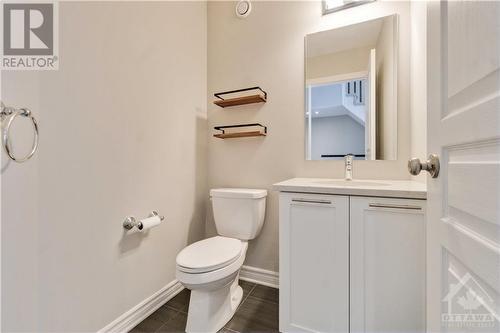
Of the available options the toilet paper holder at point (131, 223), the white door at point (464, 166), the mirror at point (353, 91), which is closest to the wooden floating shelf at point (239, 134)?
the mirror at point (353, 91)

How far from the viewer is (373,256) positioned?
109 centimetres

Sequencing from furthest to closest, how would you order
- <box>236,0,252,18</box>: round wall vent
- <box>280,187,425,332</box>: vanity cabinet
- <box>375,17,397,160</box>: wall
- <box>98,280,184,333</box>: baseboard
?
1. <box>236,0,252,18</box>: round wall vent
2. <box>375,17,397,160</box>: wall
3. <box>98,280,184,333</box>: baseboard
4. <box>280,187,425,332</box>: vanity cabinet

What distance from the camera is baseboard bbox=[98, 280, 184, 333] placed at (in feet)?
4.19

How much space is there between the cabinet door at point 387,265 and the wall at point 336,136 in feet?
2.05

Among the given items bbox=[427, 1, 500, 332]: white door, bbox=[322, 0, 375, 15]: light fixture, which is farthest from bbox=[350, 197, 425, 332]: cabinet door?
bbox=[322, 0, 375, 15]: light fixture

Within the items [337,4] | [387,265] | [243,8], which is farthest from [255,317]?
[243,8]

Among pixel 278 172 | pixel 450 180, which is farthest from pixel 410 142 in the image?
pixel 450 180

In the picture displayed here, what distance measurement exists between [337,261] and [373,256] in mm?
169

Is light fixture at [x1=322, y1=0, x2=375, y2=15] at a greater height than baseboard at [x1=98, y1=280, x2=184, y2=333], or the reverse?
light fixture at [x1=322, y1=0, x2=375, y2=15]

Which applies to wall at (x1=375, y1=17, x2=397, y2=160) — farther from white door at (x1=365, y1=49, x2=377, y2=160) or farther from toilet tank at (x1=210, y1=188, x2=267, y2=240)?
toilet tank at (x1=210, y1=188, x2=267, y2=240)

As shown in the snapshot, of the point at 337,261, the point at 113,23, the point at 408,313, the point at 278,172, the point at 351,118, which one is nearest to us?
the point at 408,313

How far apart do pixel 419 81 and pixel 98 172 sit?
1.87m

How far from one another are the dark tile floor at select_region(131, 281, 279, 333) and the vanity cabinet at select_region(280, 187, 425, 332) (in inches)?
8.3

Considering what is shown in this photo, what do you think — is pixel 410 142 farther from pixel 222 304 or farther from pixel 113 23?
pixel 113 23
